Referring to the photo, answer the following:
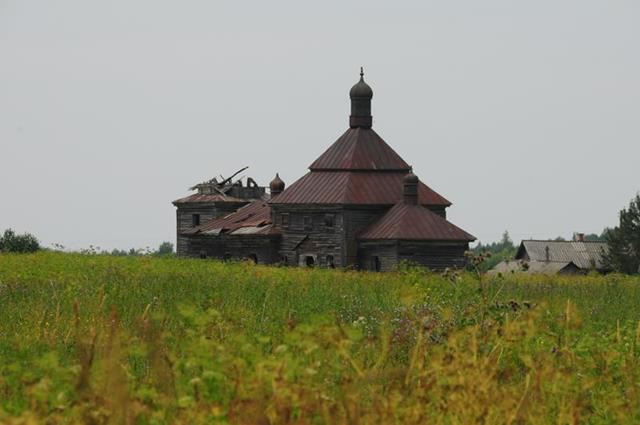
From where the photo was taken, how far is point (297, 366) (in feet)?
20.9

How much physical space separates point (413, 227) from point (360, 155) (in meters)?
5.07

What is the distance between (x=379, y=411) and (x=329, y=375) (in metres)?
2.51

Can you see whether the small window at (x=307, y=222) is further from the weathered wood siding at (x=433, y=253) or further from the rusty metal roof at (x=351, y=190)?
the weathered wood siding at (x=433, y=253)

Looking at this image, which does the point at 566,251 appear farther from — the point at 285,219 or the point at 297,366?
the point at 297,366

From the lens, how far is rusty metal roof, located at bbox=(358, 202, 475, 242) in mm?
46438

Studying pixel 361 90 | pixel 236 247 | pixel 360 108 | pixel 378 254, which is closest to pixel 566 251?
pixel 361 90

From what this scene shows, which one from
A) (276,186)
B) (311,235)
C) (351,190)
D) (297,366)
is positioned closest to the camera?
(297,366)

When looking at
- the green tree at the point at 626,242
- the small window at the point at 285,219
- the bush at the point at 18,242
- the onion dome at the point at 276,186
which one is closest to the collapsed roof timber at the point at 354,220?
the small window at the point at 285,219

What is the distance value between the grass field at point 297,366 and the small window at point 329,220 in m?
34.2

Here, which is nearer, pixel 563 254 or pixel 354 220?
pixel 354 220

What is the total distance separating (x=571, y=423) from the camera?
23.1 ft

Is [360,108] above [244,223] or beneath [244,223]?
above

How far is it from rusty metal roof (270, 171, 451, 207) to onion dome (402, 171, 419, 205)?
0.86 m

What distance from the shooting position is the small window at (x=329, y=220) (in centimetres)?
4884
